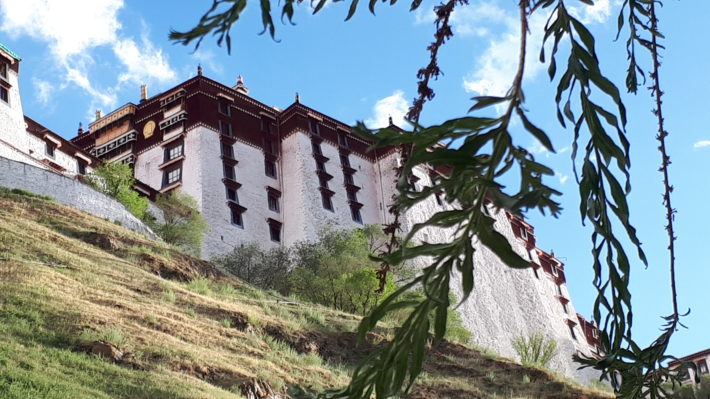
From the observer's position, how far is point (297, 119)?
180ft

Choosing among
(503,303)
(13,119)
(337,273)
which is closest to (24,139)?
(13,119)

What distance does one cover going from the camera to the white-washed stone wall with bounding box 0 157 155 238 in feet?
117

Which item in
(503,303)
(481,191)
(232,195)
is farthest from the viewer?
(503,303)

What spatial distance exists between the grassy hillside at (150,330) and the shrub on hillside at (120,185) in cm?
598

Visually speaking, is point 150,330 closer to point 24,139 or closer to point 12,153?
point 12,153

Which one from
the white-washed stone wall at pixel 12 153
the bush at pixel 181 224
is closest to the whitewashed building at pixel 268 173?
the bush at pixel 181 224

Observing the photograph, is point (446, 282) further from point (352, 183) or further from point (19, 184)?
point (352, 183)

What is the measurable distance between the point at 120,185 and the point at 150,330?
71.2ft

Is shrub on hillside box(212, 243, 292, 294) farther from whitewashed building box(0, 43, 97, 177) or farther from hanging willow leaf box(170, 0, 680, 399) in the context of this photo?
hanging willow leaf box(170, 0, 680, 399)

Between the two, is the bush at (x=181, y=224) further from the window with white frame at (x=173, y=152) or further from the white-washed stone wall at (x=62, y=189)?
the white-washed stone wall at (x=62, y=189)

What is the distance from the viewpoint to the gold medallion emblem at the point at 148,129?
2074 inches

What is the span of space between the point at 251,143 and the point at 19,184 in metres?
19.2

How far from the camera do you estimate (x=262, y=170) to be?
5275cm

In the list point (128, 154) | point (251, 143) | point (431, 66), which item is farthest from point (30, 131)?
point (431, 66)
